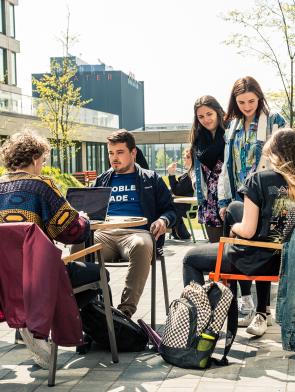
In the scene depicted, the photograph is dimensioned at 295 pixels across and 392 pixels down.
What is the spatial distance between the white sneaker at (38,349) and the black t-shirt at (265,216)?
4.48 feet

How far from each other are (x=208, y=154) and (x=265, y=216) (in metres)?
1.44

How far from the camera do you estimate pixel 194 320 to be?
14.3 feet

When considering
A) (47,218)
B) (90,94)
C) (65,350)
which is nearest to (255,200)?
(47,218)

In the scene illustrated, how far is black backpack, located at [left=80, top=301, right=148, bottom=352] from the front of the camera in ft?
15.5

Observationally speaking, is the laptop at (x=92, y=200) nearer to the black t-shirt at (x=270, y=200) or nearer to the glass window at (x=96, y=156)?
the black t-shirt at (x=270, y=200)

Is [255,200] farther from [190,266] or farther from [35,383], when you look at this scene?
[35,383]

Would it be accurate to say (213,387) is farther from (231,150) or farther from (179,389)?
(231,150)

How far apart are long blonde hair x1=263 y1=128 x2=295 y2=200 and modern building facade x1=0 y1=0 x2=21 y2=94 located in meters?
40.7

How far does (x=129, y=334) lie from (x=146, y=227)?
122 cm

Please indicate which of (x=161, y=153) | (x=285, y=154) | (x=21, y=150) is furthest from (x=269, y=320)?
(x=161, y=153)

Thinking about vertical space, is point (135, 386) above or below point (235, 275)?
below

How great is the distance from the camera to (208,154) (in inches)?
235

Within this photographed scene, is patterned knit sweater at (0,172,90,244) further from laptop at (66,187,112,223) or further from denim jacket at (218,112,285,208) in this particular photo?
denim jacket at (218,112,285,208)

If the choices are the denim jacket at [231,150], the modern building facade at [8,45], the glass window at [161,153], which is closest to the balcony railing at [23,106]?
the modern building facade at [8,45]
